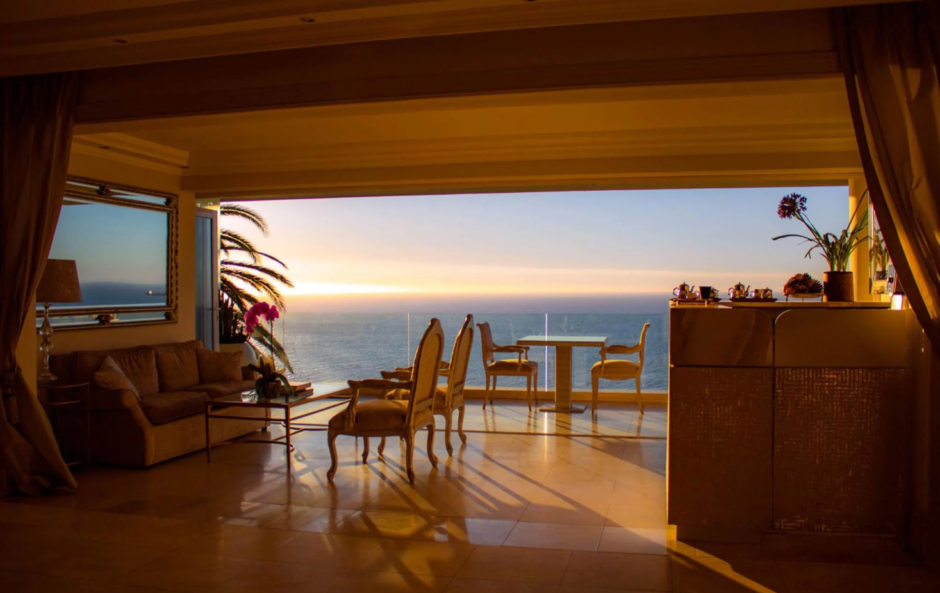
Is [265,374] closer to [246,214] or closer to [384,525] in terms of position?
[384,525]

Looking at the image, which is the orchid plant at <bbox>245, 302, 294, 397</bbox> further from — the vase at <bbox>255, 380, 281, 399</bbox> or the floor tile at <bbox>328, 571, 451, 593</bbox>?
the floor tile at <bbox>328, 571, 451, 593</bbox>

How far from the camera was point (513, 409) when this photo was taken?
25.1 ft

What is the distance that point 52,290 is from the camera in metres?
4.88

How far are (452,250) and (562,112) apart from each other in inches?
314

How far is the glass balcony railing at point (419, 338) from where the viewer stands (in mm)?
8031

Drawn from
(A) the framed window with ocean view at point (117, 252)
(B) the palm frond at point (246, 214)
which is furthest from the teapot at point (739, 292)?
(B) the palm frond at point (246, 214)

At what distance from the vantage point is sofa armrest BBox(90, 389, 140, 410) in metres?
5.06

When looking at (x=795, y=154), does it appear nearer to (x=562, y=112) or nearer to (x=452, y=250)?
(x=562, y=112)

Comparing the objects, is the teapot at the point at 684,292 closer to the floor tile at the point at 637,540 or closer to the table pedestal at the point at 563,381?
the floor tile at the point at 637,540

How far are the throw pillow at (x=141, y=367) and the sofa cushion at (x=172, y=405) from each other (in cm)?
21

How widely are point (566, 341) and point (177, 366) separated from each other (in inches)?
149

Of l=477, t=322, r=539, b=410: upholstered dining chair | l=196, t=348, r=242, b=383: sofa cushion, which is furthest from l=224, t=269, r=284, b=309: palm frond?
l=477, t=322, r=539, b=410: upholstered dining chair

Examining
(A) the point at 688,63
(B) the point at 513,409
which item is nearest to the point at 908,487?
(A) the point at 688,63

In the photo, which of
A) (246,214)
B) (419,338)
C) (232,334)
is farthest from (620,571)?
(246,214)
